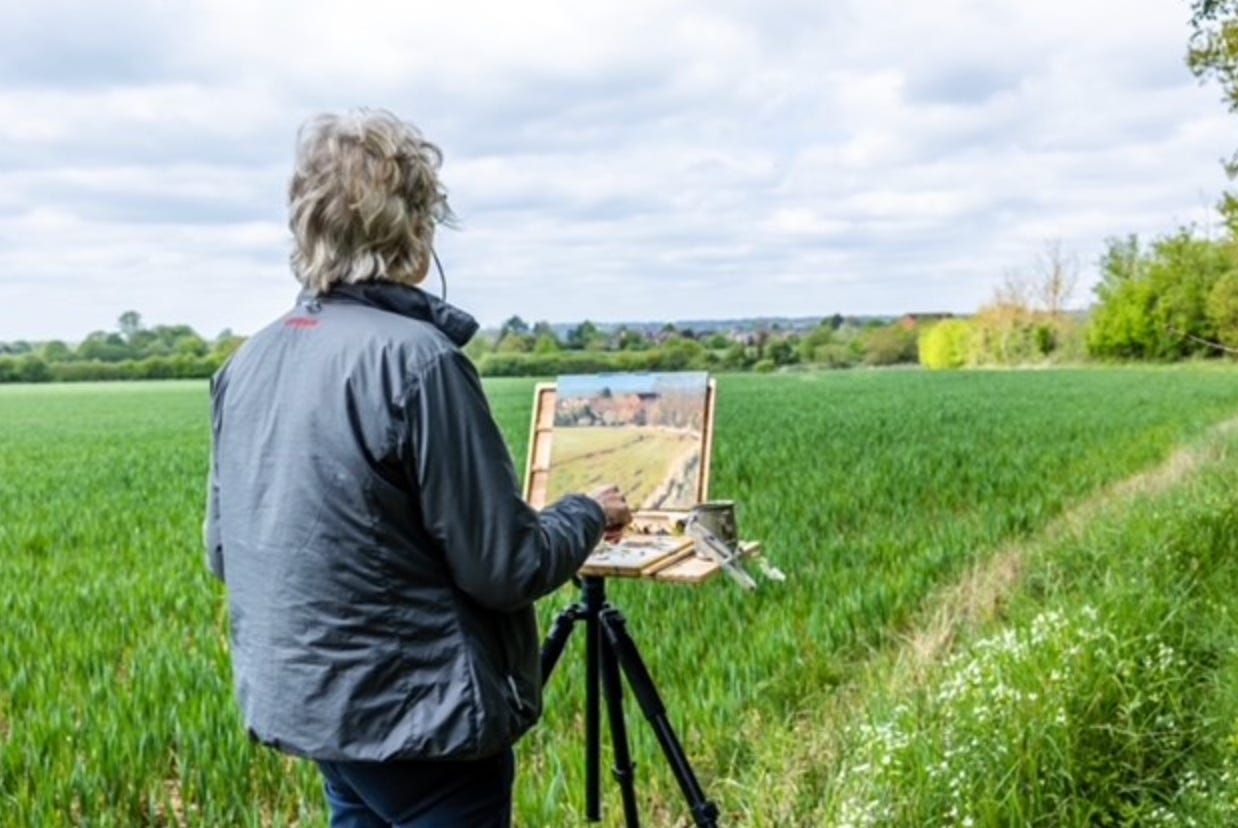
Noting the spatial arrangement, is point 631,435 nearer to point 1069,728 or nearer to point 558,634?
point 558,634

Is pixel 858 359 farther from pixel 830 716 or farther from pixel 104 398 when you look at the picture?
pixel 830 716

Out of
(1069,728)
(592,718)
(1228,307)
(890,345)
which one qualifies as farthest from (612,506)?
Result: (890,345)

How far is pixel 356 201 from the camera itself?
1.69 metres

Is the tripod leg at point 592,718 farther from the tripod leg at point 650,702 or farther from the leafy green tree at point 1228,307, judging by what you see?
the leafy green tree at point 1228,307

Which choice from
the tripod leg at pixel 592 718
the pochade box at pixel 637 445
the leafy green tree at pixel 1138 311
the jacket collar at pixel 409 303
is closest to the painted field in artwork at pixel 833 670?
the tripod leg at pixel 592 718

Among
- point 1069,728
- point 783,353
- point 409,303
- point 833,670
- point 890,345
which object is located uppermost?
point 890,345

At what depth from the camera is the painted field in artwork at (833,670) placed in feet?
10.1

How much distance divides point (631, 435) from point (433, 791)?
1355 mm

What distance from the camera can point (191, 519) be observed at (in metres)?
9.41

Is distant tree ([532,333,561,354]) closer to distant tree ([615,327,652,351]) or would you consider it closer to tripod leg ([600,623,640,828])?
distant tree ([615,327,652,351])

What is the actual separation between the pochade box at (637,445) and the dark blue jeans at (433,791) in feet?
3.66

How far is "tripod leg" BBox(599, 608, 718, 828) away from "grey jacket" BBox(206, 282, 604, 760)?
81 centimetres

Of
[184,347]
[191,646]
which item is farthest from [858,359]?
[191,646]

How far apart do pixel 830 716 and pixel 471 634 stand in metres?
2.44
